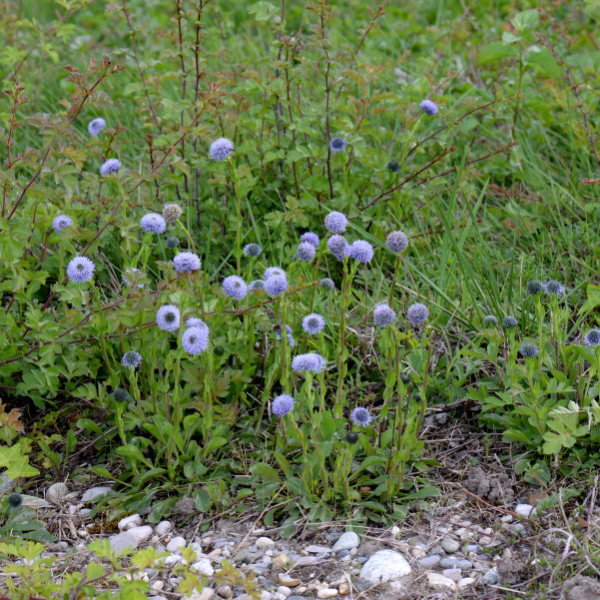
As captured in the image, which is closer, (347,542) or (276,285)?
(347,542)

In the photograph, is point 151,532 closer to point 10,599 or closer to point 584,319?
point 10,599

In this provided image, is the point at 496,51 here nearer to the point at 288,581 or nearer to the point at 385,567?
the point at 385,567

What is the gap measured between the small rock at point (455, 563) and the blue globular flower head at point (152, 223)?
1.40 meters

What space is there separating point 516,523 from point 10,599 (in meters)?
1.37

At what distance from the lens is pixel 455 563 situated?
1854 mm

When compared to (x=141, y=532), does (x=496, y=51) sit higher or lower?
higher

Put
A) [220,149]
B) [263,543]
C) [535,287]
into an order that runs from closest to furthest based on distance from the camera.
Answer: [263,543] → [535,287] → [220,149]

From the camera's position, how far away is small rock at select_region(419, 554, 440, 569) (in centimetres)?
186

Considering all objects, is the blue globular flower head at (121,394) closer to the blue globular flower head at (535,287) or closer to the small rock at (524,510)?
the small rock at (524,510)

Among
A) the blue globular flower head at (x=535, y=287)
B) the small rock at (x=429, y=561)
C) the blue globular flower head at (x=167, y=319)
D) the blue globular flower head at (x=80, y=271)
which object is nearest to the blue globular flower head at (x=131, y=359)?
the blue globular flower head at (x=167, y=319)

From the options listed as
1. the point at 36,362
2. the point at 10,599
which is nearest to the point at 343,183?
the point at 36,362

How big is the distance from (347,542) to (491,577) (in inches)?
15.8

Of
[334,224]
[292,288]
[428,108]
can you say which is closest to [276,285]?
[292,288]

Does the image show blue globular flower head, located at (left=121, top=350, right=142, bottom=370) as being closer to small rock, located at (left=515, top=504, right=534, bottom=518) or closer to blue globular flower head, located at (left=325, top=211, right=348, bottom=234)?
blue globular flower head, located at (left=325, top=211, right=348, bottom=234)
